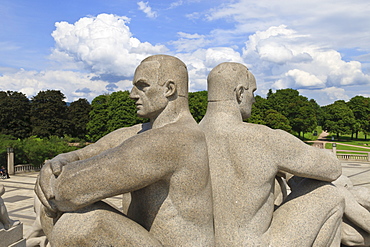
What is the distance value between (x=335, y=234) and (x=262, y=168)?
1451mm

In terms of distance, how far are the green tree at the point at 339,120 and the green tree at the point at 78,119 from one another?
1763 inches

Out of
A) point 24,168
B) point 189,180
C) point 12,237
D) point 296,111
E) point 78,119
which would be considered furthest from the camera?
point 296,111

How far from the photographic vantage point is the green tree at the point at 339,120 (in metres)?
61.6

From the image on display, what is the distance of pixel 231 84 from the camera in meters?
3.99

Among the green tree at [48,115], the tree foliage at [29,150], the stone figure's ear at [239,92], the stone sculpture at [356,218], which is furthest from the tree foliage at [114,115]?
the stone figure's ear at [239,92]

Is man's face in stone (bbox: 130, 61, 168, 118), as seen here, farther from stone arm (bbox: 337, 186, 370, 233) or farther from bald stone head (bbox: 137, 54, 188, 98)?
stone arm (bbox: 337, 186, 370, 233)

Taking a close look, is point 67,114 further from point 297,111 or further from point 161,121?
point 161,121

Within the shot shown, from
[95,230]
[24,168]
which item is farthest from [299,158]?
[24,168]

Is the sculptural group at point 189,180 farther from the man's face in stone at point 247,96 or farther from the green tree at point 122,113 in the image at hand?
the green tree at point 122,113

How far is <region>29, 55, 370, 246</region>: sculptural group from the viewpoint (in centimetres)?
299

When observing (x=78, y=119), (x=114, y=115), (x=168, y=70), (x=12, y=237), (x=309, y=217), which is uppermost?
(x=114, y=115)

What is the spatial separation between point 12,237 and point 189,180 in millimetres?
7458

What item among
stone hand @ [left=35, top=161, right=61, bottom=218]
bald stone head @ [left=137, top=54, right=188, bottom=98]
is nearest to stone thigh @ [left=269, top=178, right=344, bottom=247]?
bald stone head @ [left=137, top=54, right=188, bottom=98]

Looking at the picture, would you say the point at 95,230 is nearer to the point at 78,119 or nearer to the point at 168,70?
the point at 168,70
